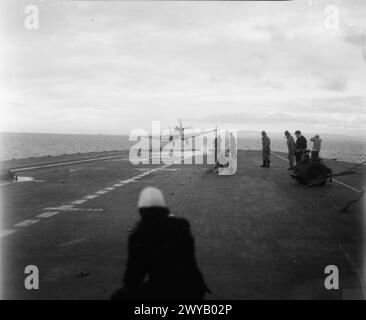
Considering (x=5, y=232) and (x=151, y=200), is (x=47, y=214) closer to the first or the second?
(x=5, y=232)

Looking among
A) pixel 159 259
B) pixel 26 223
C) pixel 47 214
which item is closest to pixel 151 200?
pixel 159 259

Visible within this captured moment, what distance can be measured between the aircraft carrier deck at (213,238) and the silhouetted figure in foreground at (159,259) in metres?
2.14

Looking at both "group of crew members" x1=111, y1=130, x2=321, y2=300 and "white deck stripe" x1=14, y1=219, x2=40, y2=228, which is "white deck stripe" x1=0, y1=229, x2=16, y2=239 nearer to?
"white deck stripe" x1=14, y1=219, x2=40, y2=228

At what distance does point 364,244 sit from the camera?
8.69m

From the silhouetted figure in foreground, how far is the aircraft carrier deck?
7.03 ft

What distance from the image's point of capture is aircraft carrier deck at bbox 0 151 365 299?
6.20 metres

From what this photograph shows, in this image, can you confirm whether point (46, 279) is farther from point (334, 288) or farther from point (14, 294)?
point (334, 288)

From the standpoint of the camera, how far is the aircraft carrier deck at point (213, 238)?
6.20 meters

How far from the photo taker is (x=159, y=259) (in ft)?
11.9

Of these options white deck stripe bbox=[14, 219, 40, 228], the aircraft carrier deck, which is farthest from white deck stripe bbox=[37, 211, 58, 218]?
white deck stripe bbox=[14, 219, 40, 228]

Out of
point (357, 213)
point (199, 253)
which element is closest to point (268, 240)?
point (199, 253)

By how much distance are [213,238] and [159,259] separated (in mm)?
5576

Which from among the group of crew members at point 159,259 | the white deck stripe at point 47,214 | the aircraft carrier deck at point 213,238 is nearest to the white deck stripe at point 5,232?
the aircraft carrier deck at point 213,238
